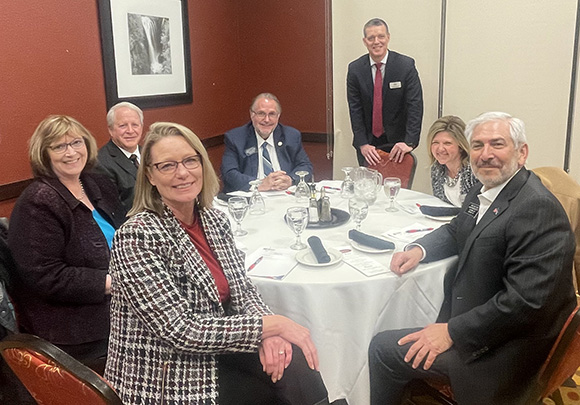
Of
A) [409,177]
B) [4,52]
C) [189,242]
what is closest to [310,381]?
[189,242]

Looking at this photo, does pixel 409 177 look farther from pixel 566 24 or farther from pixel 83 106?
pixel 83 106

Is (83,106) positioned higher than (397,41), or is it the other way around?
(397,41)

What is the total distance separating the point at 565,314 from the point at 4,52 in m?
3.10

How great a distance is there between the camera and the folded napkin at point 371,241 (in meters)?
2.03

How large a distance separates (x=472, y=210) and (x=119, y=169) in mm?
1961

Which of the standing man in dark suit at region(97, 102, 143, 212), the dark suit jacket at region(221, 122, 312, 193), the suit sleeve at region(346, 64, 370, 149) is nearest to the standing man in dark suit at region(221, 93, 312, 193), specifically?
the dark suit jacket at region(221, 122, 312, 193)

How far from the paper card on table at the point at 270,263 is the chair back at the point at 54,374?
0.82 m

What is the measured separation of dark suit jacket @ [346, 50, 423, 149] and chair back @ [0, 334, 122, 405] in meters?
3.42

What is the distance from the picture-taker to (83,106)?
356cm

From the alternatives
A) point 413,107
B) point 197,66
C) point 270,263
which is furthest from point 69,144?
point 197,66

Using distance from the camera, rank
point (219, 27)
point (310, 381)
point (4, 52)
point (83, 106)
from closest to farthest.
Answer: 1. point (310, 381)
2. point (4, 52)
3. point (83, 106)
4. point (219, 27)

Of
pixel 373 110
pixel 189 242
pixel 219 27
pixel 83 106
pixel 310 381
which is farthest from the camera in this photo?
pixel 219 27

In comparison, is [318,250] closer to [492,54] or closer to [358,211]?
[358,211]

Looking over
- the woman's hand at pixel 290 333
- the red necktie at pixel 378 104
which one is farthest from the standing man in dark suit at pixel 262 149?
the woman's hand at pixel 290 333
